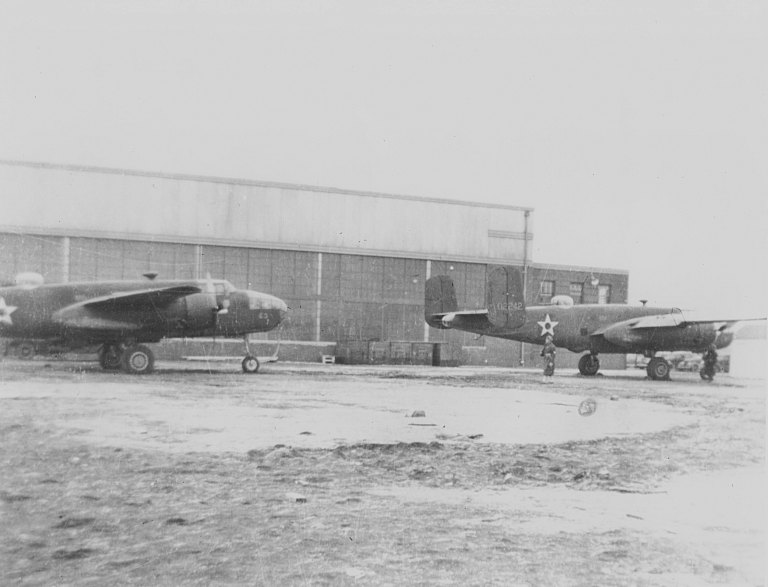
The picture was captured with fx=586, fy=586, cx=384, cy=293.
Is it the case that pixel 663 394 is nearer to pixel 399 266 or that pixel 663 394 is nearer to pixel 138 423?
pixel 399 266

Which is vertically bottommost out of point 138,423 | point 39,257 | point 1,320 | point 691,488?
point 691,488

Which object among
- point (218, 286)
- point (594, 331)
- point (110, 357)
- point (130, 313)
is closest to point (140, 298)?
point (130, 313)

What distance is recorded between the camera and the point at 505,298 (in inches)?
432

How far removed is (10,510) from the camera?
364 centimetres

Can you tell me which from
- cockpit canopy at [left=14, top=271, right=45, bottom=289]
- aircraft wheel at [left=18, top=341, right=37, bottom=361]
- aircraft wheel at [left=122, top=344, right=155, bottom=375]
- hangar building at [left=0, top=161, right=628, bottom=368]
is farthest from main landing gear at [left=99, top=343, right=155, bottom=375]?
cockpit canopy at [left=14, top=271, right=45, bottom=289]

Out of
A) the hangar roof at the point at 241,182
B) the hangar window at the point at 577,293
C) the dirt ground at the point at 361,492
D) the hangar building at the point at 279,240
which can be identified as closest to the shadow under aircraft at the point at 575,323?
the hangar window at the point at 577,293

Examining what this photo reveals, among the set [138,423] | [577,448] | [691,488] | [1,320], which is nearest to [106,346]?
[1,320]

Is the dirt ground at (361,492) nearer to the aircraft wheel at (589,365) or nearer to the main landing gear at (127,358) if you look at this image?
the main landing gear at (127,358)

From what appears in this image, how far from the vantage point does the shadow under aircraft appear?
10.6 m

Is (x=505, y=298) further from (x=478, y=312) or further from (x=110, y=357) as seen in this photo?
(x=110, y=357)

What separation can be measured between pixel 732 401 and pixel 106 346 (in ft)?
29.7

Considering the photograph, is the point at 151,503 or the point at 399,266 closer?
the point at 151,503

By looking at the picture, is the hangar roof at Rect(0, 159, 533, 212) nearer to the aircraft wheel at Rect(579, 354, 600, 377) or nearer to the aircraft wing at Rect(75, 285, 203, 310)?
the aircraft wing at Rect(75, 285, 203, 310)

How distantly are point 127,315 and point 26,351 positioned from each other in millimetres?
2262
